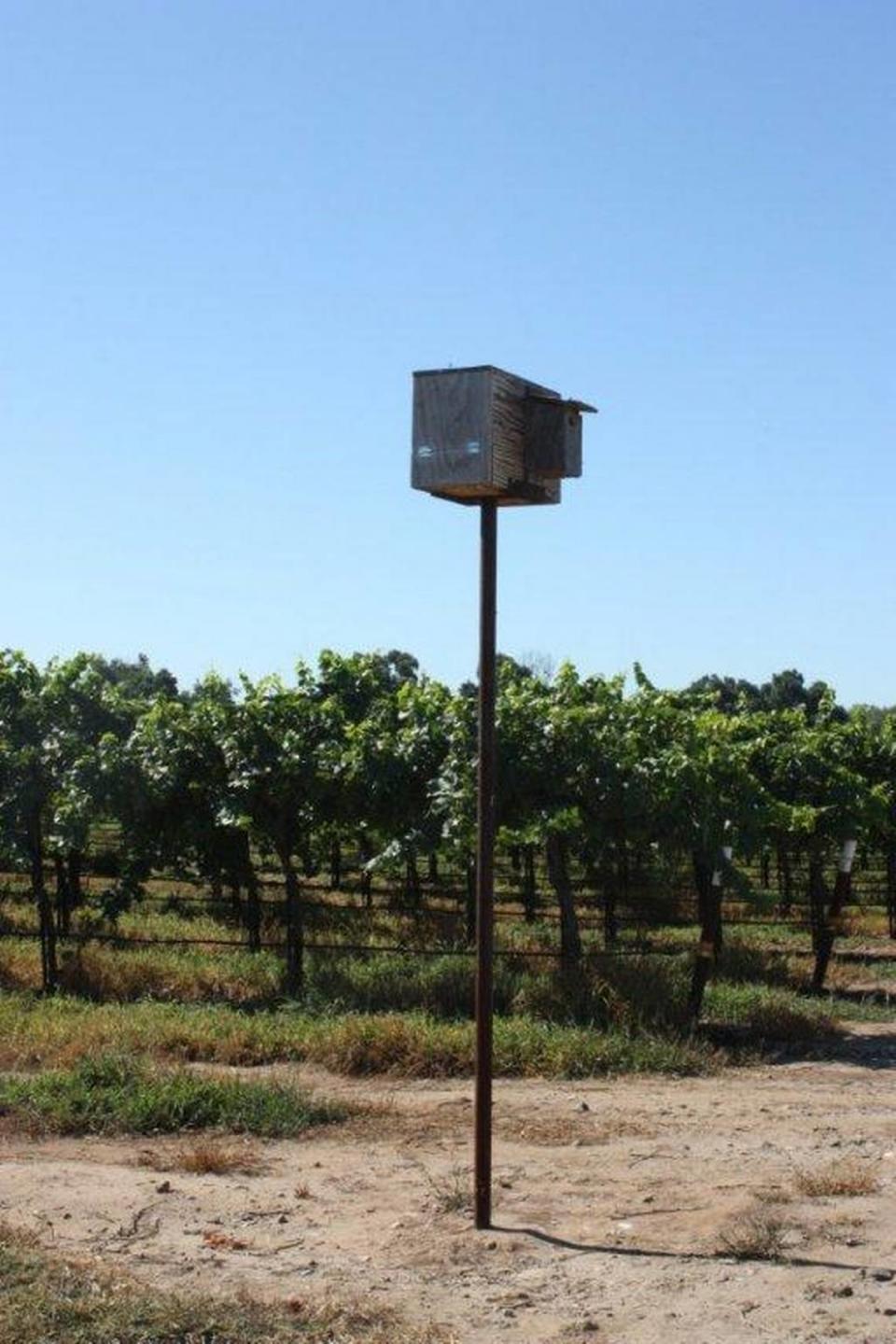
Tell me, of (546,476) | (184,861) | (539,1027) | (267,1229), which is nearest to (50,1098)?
(267,1229)

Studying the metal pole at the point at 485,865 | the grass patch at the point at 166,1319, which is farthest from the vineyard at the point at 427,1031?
the metal pole at the point at 485,865

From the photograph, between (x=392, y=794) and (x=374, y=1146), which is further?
(x=392, y=794)

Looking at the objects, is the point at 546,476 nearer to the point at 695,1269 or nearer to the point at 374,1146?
the point at 695,1269

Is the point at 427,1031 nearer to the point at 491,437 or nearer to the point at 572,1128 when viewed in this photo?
the point at 572,1128

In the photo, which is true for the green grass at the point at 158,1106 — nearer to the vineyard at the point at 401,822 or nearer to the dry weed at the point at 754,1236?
the dry weed at the point at 754,1236

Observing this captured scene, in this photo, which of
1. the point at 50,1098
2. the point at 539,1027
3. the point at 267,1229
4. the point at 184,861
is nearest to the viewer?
the point at 267,1229

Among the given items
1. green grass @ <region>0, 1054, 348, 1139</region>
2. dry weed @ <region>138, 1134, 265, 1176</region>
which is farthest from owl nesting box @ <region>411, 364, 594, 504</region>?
green grass @ <region>0, 1054, 348, 1139</region>

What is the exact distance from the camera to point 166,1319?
5.85m

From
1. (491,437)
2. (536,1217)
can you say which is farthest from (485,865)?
(491,437)

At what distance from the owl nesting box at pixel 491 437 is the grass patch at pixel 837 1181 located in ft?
11.6

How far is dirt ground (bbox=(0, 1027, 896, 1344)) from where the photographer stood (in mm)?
6055

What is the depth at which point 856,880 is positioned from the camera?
102 ft

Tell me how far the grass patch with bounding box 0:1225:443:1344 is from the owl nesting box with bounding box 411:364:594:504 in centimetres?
346

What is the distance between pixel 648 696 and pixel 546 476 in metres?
10.7
